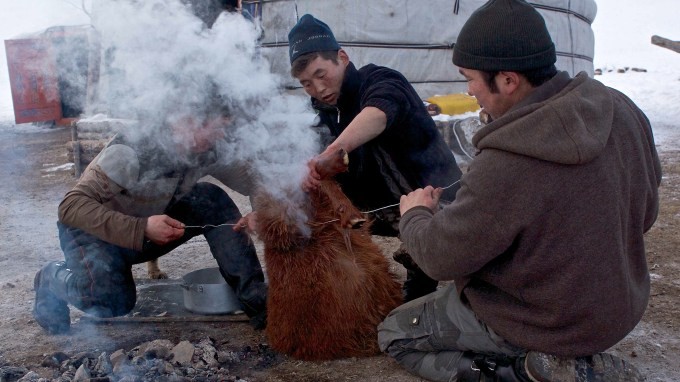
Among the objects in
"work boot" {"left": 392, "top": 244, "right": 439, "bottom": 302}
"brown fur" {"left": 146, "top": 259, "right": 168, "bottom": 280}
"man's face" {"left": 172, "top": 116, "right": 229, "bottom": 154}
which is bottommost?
"brown fur" {"left": 146, "top": 259, "right": 168, "bottom": 280}

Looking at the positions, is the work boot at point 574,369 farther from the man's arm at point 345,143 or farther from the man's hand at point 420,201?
the man's arm at point 345,143

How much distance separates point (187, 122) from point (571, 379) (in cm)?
187

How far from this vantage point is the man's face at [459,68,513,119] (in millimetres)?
1771

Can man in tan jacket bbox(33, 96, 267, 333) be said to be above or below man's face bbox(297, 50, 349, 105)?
below

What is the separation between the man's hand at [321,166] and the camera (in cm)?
239

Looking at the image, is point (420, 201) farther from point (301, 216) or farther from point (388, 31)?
point (388, 31)

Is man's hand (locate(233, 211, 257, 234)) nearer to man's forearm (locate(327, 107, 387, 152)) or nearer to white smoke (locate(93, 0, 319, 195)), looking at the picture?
white smoke (locate(93, 0, 319, 195))

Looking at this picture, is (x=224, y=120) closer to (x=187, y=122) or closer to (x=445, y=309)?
(x=187, y=122)

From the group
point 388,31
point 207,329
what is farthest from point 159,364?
point 388,31

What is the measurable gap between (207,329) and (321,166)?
95 cm

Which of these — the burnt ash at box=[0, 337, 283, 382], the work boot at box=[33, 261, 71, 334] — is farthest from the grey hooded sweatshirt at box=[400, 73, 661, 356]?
the work boot at box=[33, 261, 71, 334]

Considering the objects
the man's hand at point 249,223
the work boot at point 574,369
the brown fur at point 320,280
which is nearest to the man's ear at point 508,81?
the work boot at point 574,369

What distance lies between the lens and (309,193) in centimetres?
240

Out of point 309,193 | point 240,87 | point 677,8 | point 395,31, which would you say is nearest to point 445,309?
point 309,193
